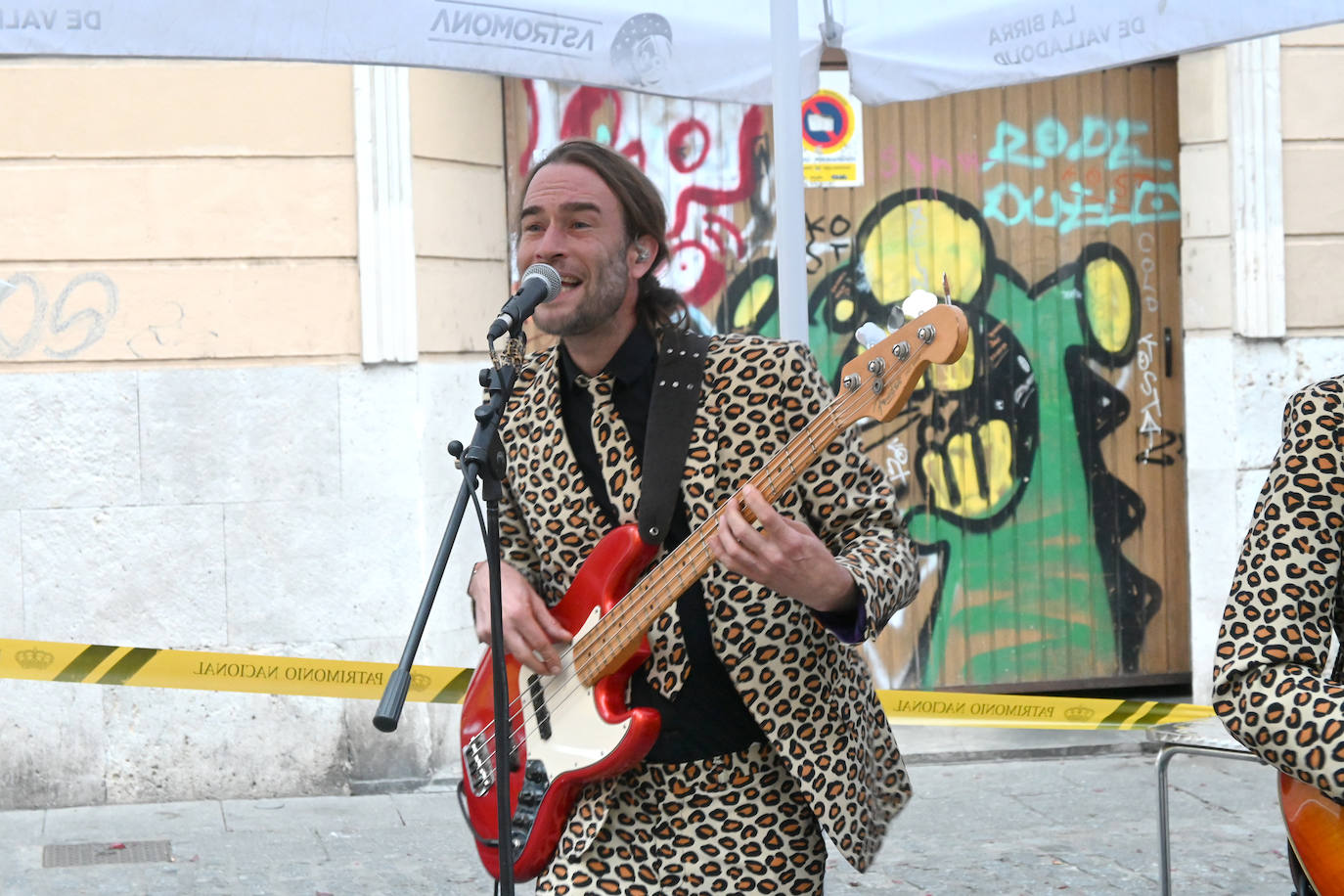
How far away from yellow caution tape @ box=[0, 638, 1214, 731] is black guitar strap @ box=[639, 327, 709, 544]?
2.84m

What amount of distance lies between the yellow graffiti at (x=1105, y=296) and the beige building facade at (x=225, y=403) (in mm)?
2984

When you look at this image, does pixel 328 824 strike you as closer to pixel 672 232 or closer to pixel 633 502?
pixel 672 232

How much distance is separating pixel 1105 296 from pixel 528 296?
5.52m

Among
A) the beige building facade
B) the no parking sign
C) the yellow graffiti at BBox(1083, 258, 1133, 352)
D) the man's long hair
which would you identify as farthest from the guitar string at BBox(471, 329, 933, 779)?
the yellow graffiti at BBox(1083, 258, 1133, 352)

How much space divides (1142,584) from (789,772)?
17.9 feet

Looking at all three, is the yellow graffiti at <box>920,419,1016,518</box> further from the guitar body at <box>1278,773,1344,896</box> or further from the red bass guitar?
the guitar body at <box>1278,773,1344,896</box>

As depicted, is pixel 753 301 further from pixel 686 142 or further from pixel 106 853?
pixel 106 853

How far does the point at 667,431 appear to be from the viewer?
112 inches

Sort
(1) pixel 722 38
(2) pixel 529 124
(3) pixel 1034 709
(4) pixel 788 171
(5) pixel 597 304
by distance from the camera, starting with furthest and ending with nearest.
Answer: (2) pixel 529 124 < (3) pixel 1034 709 < (1) pixel 722 38 < (4) pixel 788 171 < (5) pixel 597 304

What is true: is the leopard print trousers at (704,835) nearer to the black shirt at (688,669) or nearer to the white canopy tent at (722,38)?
the black shirt at (688,669)

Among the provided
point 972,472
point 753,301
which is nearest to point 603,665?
point 753,301

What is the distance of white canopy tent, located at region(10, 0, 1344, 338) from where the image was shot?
4.11 m

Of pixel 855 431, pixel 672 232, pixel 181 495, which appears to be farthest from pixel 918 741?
pixel 855 431

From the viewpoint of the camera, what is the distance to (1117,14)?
14.9 feet
